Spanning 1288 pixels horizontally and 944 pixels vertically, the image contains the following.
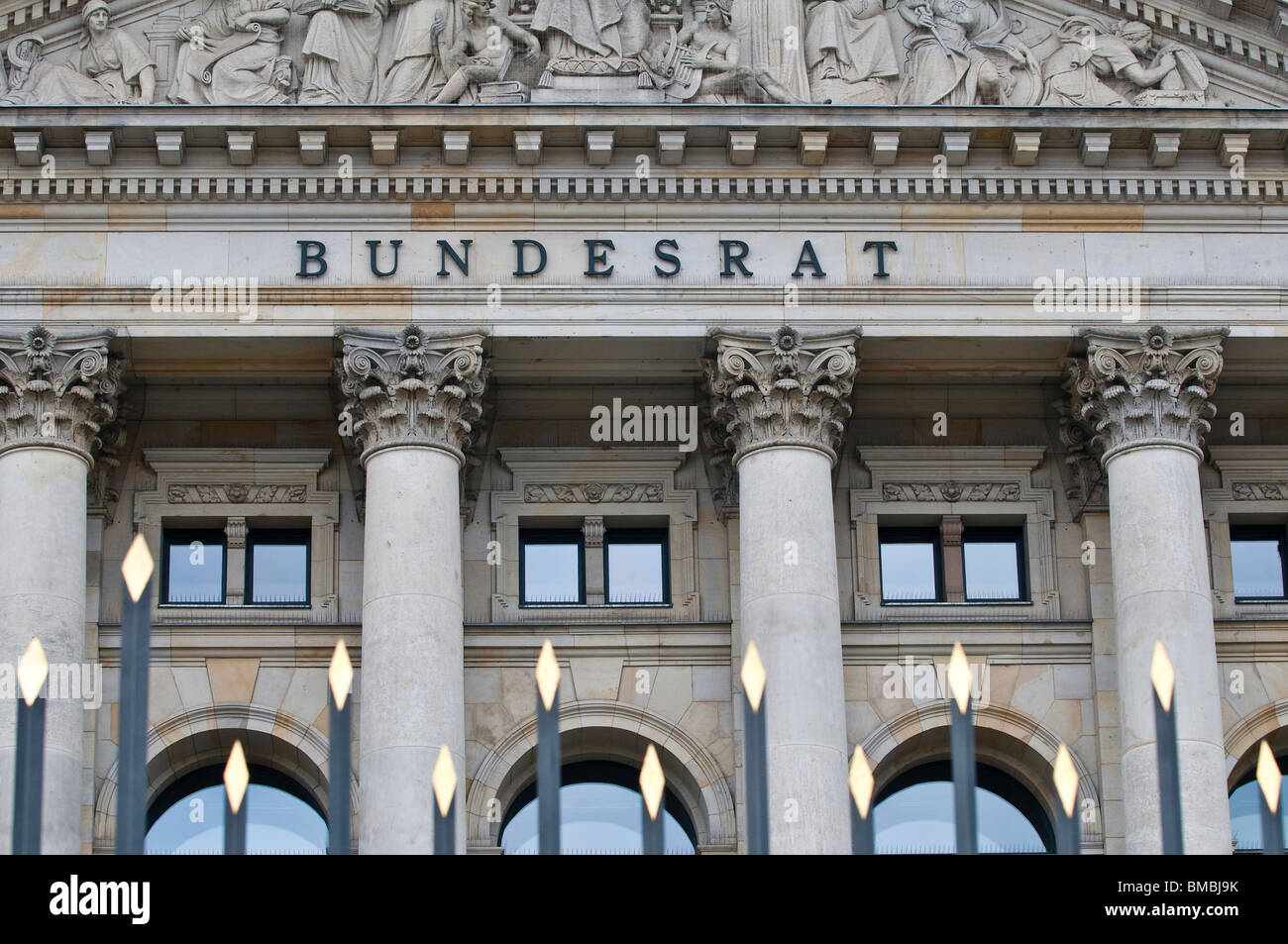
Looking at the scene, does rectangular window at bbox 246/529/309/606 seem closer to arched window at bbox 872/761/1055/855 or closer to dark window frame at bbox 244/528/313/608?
dark window frame at bbox 244/528/313/608

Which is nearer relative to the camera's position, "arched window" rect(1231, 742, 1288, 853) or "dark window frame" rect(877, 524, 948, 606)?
"arched window" rect(1231, 742, 1288, 853)

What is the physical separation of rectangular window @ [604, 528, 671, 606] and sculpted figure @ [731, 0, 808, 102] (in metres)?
5.73

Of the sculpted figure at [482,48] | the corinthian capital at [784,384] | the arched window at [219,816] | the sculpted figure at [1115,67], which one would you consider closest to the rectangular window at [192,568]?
the arched window at [219,816]

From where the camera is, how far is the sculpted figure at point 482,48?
3016 cm

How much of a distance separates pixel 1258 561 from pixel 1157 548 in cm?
400

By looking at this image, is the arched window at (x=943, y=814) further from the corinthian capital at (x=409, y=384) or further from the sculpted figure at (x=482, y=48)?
the sculpted figure at (x=482, y=48)

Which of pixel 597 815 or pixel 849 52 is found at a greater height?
pixel 849 52

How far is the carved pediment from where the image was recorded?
3034 centimetres

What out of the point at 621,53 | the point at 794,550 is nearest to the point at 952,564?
the point at 794,550

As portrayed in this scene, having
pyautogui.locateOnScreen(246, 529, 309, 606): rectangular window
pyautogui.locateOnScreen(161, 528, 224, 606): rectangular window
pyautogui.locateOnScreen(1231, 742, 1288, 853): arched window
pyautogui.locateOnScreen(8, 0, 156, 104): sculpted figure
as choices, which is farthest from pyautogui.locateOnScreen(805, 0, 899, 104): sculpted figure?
pyautogui.locateOnScreen(1231, 742, 1288, 853): arched window

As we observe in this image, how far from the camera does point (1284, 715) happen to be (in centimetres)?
3109

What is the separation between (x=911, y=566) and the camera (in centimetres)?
3206

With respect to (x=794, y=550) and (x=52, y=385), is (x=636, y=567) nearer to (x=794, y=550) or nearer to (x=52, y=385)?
(x=794, y=550)
